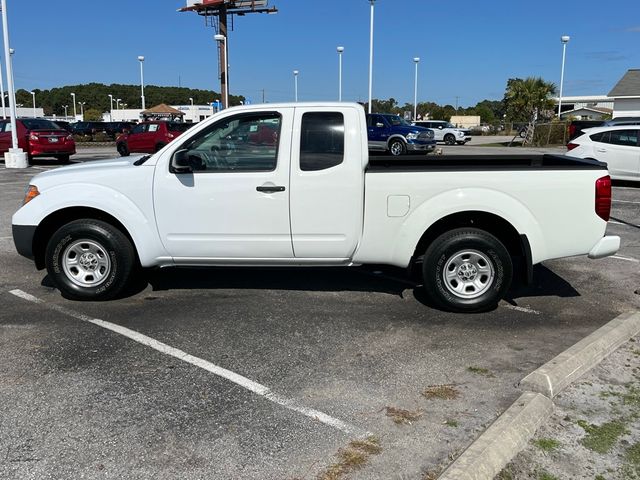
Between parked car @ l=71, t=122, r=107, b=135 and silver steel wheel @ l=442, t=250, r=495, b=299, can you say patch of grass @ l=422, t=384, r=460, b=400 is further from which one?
parked car @ l=71, t=122, r=107, b=135

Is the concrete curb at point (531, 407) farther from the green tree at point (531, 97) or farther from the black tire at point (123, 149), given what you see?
the green tree at point (531, 97)

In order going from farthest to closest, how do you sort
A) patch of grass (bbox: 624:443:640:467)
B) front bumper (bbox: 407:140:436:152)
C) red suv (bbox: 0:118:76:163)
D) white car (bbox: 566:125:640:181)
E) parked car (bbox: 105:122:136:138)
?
parked car (bbox: 105:122:136:138) < front bumper (bbox: 407:140:436:152) < red suv (bbox: 0:118:76:163) < white car (bbox: 566:125:640:181) < patch of grass (bbox: 624:443:640:467)

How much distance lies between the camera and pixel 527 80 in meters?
43.4

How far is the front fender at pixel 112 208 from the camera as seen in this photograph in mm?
5578

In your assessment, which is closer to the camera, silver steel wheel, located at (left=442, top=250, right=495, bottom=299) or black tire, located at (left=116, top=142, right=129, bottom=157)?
silver steel wheel, located at (left=442, top=250, right=495, bottom=299)

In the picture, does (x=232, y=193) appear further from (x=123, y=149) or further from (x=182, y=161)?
(x=123, y=149)

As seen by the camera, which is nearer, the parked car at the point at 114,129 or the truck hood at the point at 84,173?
the truck hood at the point at 84,173

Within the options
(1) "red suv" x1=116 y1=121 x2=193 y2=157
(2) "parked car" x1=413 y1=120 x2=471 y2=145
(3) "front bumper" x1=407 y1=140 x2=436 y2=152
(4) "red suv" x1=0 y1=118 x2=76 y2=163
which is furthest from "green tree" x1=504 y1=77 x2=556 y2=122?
(4) "red suv" x1=0 y1=118 x2=76 y2=163

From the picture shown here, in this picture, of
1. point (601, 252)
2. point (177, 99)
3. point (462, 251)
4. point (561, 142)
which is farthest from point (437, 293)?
point (177, 99)

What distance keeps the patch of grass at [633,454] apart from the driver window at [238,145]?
11.6ft

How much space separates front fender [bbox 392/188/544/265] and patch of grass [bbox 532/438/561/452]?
2.35 meters

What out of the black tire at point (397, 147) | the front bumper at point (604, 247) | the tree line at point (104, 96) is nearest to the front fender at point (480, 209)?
the front bumper at point (604, 247)

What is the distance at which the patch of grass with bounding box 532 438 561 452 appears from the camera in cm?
325

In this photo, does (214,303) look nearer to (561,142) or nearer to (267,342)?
(267,342)
